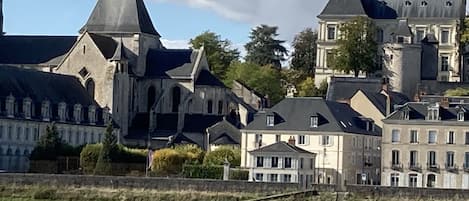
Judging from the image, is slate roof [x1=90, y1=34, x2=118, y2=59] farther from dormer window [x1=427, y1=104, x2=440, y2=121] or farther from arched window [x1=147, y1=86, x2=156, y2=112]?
dormer window [x1=427, y1=104, x2=440, y2=121]

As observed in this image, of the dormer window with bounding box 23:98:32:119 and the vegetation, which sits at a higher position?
the vegetation

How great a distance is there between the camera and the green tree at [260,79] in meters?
122

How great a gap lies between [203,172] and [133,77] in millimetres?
29097

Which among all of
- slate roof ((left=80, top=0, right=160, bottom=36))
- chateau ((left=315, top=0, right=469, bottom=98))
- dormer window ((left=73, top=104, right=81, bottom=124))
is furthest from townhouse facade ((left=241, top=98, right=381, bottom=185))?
chateau ((left=315, top=0, right=469, bottom=98))

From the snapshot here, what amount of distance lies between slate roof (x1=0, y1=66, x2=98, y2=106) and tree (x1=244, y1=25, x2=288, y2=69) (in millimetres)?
32009

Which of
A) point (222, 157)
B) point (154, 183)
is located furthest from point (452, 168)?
point (154, 183)

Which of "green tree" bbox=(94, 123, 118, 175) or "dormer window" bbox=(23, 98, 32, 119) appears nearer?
"green tree" bbox=(94, 123, 118, 175)

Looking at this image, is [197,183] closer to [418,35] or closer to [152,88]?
[152,88]

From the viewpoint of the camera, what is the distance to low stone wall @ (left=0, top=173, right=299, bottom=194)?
211 feet

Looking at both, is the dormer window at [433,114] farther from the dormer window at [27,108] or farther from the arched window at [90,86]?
the arched window at [90,86]

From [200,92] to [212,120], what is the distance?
2.82 metres

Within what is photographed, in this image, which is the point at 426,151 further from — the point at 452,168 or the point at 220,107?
the point at 220,107

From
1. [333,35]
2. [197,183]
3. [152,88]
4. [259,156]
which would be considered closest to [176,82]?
[152,88]

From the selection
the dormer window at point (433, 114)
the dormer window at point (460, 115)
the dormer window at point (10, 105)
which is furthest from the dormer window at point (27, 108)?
the dormer window at point (460, 115)
